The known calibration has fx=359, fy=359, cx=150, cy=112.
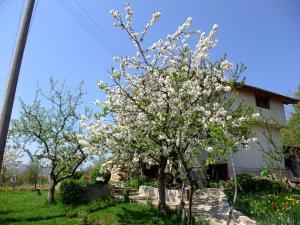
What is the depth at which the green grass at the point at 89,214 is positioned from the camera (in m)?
14.7

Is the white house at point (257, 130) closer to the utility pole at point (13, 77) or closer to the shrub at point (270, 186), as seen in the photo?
the shrub at point (270, 186)

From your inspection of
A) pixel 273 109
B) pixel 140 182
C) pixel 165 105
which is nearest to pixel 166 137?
pixel 165 105

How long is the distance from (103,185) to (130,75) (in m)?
8.45

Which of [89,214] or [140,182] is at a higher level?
[140,182]

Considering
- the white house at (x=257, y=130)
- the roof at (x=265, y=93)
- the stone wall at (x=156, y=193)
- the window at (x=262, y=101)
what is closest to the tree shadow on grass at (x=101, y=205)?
the stone wall at (x=156, y=193)

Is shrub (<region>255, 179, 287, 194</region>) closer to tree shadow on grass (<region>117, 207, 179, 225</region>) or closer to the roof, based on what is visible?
tree shadow on grass (<region>117, 207, 179, 225</region>)

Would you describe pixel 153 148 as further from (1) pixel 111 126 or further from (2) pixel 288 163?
(2) pixel 288 163

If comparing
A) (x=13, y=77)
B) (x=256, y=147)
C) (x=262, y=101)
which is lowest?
(x=13, y=77)

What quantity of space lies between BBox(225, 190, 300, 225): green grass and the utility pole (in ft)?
31.1

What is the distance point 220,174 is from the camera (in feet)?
82.2

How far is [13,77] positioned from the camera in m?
7.73

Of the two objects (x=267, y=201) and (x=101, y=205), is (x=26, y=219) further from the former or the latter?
(x=267, y=201)

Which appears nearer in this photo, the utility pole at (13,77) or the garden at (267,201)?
the utility pole at (13,77)

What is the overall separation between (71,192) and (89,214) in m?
2.83
